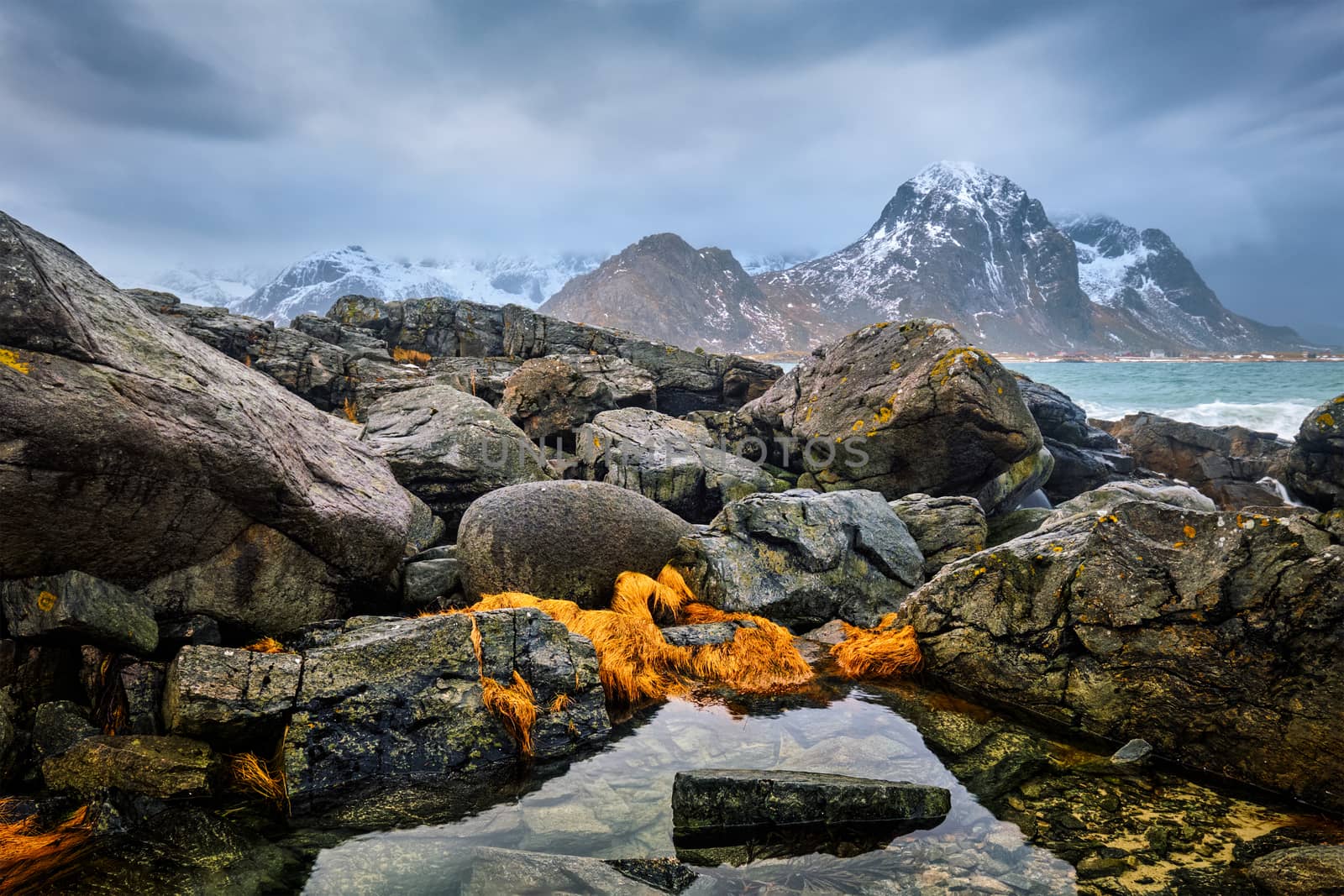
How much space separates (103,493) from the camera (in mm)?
5660

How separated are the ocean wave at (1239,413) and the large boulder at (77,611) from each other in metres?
58.4

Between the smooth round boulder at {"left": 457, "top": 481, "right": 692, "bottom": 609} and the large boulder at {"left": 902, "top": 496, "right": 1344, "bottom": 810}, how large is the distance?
4.38 metres

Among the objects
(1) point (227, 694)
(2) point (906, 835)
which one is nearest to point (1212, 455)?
(2) point (906, 835)

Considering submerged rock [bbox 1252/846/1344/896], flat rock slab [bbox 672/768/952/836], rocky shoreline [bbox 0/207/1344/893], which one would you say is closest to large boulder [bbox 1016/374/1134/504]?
rocky shoreline [bbox 0/207/1344/893]

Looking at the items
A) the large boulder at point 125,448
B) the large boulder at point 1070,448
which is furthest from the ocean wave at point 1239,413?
the large boulder at point 125,448

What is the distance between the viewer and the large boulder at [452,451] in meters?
13.2

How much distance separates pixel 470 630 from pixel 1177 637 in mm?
6820

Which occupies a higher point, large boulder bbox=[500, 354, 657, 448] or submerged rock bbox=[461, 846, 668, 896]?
large boulder bbox=[500, 354, 657, 448]

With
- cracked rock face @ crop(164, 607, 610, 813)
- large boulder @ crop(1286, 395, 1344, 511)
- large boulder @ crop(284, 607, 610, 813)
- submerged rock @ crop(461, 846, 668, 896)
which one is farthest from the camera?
large boulder @ crop(1286, 395, 1344, 511)

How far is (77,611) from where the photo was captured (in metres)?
5.61

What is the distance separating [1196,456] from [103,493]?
1502 inches

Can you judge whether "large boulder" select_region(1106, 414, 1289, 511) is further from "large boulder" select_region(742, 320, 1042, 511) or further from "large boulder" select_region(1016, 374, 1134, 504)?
"large boulder" select_region(742, 320, 1042, 511)

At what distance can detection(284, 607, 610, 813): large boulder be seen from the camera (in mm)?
5500

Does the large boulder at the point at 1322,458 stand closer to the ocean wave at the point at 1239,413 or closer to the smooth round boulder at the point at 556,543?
the smooth round boulder at the point at 556,543
